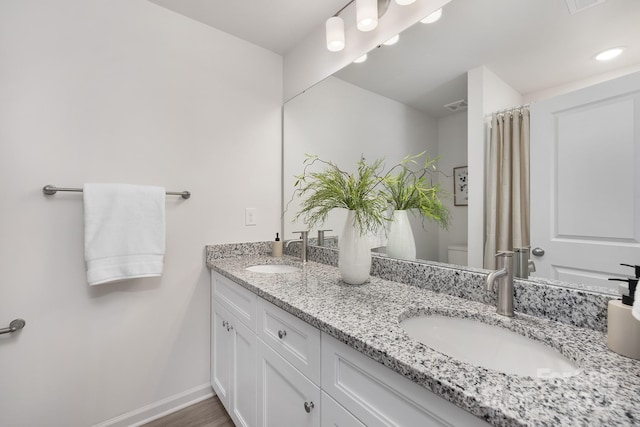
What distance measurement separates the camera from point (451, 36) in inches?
43.8

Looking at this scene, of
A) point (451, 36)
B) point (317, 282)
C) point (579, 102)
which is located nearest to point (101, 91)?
point (317, 282)

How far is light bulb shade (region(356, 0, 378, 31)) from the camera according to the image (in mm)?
1336

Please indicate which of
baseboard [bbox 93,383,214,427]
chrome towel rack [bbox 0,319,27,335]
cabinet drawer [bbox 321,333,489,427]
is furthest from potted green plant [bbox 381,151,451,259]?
chrome towel rack [bbox 0,319,27,335]

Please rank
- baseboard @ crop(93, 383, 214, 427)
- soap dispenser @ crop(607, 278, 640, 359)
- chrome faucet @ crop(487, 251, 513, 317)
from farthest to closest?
baseboard @ crop(93, 383, 214, 427) → chrome faucet @ crop(487, 251, 513, 317) → soap dispenser @ crop(607, 278, 640, 359)

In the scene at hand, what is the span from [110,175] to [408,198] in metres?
1.48

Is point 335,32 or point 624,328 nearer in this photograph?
point 624,328

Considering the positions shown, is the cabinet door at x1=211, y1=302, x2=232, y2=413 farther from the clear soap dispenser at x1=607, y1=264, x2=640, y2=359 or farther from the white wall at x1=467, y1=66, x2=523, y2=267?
the clear soap dispenser at x1=607, y1=264, x2=640, y2=359

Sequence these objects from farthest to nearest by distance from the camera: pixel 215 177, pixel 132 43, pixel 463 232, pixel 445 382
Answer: pixel 215 177 → pixel 132 43 → pixel 463 232 → pixel 445 382

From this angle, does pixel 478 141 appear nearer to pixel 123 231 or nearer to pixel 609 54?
pixel 609 54

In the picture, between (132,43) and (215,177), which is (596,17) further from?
(132,43)

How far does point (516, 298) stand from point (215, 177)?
163 centimetres

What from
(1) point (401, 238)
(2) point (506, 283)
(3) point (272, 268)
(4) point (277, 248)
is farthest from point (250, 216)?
(2) point (506, 283)

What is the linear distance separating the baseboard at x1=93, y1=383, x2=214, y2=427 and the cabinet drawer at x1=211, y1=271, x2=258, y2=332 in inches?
22.7

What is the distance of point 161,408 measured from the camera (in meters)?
1.58
